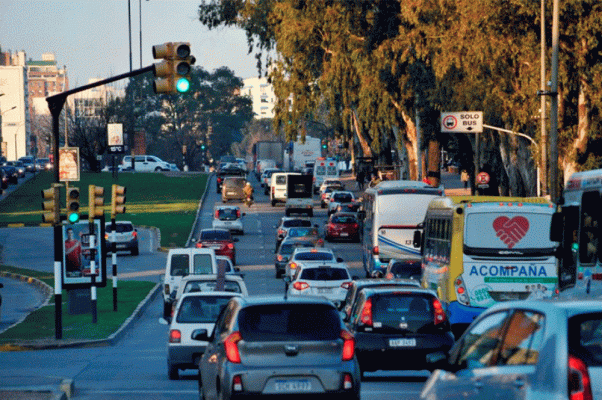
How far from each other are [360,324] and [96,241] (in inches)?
619

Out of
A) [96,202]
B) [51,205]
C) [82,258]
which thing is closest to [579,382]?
[51,205]

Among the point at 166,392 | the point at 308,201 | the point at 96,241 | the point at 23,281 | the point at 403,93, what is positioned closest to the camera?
the point at 166,392

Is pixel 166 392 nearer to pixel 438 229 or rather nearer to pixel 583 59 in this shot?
pixel 438 229

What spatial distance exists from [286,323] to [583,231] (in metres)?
10.5

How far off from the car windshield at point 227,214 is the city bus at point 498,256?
4609 cm

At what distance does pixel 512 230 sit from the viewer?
24.8 m

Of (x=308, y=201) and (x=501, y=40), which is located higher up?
(x=501, y=40)

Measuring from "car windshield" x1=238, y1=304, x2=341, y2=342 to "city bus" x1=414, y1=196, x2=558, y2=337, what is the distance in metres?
11.2

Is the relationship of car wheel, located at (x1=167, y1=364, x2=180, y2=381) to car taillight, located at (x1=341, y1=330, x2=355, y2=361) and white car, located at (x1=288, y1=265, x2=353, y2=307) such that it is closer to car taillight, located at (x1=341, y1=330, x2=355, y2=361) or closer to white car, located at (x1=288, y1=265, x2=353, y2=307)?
car taillight, located at (x1=341, y1=330, x2=355, y2=361)

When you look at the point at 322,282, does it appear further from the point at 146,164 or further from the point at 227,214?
the point at 146,164

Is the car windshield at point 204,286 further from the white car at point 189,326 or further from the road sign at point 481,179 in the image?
the road sign at point 481,179

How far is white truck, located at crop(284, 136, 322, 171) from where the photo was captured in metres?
124

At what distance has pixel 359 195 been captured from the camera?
100375mm

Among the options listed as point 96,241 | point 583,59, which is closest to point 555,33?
point 583,59
